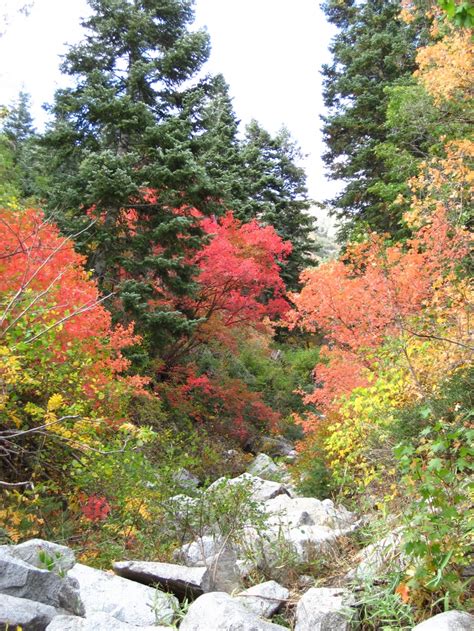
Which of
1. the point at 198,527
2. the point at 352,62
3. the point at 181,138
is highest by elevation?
the point at 352,62

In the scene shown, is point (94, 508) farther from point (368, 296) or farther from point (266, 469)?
point (266, 469)

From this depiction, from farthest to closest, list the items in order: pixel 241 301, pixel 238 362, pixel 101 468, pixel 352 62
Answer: pixel 352 62
pixel 238 362
pixel 241 301
pixel 101 468

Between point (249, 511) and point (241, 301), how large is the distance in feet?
31.9

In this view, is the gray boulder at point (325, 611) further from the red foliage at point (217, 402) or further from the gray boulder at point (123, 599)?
the red foliage at point (217, 402)

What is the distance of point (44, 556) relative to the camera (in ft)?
10.8

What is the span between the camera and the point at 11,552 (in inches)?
140

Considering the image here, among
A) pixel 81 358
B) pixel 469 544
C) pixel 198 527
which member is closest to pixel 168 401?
pixel 81 358

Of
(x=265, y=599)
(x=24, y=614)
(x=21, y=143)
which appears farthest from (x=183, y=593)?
(x=21, y=143)

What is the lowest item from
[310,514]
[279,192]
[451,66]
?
[310,514]

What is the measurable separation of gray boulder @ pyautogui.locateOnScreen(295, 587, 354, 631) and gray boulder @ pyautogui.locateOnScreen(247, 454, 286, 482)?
731 cm

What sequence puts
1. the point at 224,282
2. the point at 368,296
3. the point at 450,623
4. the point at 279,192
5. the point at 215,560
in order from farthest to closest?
A: the point at 279,192 → the point at 224,282 → the point at 368,296 → the point at 215,560 → the point at 450,623

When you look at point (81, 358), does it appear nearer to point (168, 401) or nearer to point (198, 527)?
point (198, 527)

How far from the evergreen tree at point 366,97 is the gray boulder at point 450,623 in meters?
15.9

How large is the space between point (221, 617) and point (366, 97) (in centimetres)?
1903
